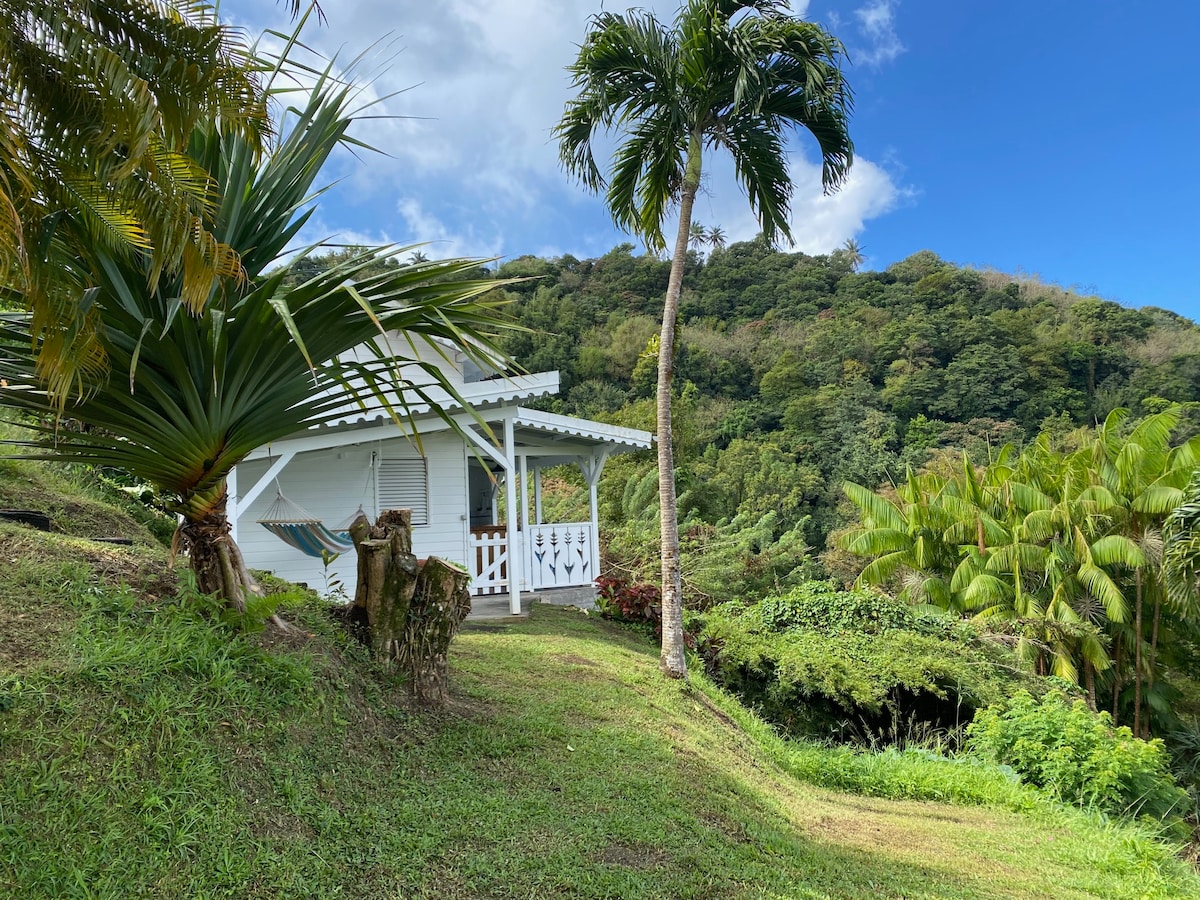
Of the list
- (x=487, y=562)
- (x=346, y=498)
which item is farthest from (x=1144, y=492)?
(x=346, y=498)

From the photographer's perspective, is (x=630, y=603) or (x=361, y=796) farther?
(x=630, y=603)

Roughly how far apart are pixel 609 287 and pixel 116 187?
45620 millimetres

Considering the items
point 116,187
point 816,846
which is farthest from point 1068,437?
point 116,187

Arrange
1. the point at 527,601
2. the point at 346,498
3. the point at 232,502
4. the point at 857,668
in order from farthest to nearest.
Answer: the point at 527,601, the point at 346,498, the point at 857,668, the point at 232,502

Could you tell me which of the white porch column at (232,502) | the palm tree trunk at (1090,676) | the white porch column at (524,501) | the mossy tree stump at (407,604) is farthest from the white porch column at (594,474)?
the palm tree trunk at (1090,676)

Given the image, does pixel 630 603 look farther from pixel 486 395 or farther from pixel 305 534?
pixel 305 534

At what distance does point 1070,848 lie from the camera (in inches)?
261

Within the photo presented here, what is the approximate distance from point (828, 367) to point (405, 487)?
34.6 metres

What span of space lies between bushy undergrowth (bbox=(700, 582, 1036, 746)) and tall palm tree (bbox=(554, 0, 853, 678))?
3456mm

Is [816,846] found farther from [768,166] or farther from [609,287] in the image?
[609,287]

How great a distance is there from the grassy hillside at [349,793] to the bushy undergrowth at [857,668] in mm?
4655

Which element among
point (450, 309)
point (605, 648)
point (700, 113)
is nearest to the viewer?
point (450, 309)

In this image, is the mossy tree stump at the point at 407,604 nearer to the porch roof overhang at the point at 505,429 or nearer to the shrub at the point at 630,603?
Result: the porch roof overhang at the point at 505,429

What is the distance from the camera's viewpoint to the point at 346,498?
12836 mm
